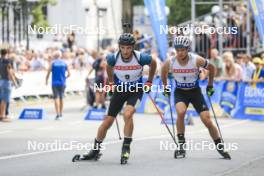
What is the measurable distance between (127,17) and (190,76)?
26.9m

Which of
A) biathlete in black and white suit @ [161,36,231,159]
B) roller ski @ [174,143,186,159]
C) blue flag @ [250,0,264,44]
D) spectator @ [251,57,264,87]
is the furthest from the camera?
spectator @ [251,57,264,87]

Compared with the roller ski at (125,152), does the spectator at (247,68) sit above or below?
above

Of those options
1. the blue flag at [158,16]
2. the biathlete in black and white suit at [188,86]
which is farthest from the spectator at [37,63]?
the biathlete in black and white suit at [188,86]

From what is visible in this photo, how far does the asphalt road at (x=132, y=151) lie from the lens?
40.1 feet

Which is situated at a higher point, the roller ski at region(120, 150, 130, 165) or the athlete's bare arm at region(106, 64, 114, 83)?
the athlete's bare arm at region(106, 64, 114, 83)

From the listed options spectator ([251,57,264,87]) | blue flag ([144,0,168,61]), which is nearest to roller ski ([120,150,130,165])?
spectator ([251,57,264,87])

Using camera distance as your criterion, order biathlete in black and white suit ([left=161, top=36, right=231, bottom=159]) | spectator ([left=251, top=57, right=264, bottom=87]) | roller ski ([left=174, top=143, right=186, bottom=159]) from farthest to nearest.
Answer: spectator ([left=251, top=57, right=264, bottom=87]) < roller ski ([left=174, top=143, right=186, bottom=159]) < biathlete in black and white suit ([left=161, top=36, right=231, bottom=159])

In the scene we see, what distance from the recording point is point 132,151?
14.6 meters

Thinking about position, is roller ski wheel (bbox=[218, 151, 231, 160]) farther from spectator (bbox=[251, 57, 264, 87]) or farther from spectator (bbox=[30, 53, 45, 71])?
spectator (bbox=[30, 53, 45, 71])

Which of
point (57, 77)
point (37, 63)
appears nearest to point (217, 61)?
point (57, 77)

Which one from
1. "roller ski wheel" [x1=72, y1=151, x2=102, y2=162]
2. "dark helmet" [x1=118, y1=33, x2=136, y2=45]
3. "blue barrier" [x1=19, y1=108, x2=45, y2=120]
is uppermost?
"dark helmet" [x1=118, y1=33, x2=136, y2=45]

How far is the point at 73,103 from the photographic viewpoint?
28484 mm

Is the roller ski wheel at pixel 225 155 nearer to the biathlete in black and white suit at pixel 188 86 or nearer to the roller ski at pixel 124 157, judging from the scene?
the biathlete in black and white suit at pixel 188 86

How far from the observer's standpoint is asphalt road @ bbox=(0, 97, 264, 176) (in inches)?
482
